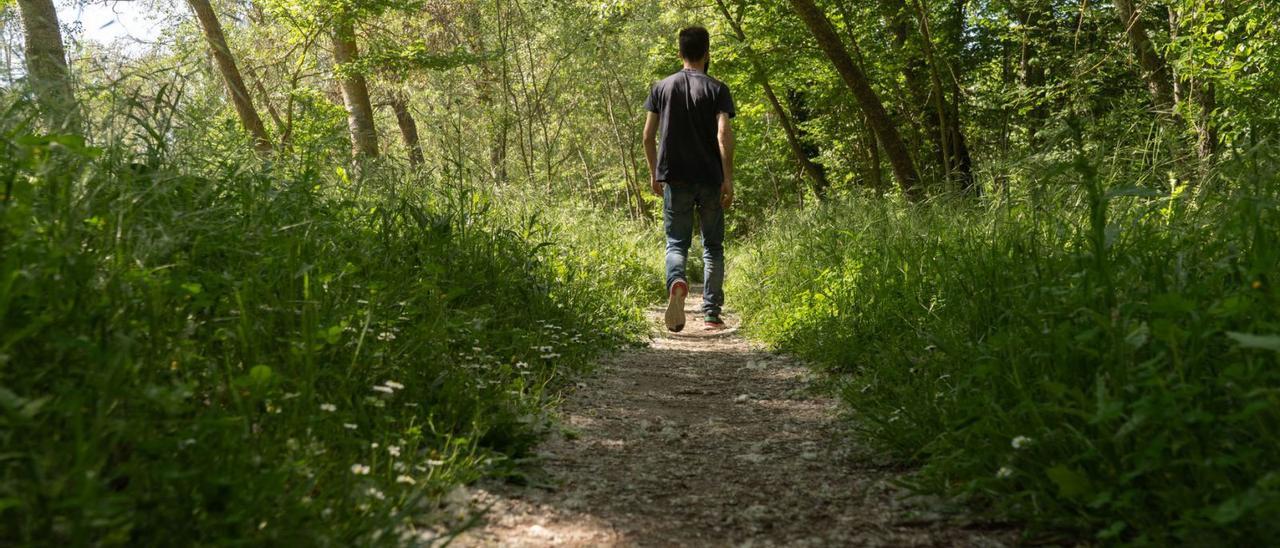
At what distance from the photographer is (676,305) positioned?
6836mm

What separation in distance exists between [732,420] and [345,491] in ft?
6.91

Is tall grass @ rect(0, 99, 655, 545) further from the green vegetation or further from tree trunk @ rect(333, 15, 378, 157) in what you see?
tree trunk @ rect(333, 15, 378, 157)

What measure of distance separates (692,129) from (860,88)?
437 cm

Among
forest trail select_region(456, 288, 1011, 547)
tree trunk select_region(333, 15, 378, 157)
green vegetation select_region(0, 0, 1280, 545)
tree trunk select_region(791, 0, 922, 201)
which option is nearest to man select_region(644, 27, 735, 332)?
green vegetation select_region(0, 0, 1280, 545)

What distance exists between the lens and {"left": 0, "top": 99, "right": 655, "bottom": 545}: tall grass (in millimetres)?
1724

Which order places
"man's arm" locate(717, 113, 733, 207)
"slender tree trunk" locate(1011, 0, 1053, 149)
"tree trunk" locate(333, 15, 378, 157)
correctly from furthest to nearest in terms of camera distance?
"tree trunk" locate(333, 15, 378, 157), "slender tree trunk" locate(1011, 0, 1053, 149), "man's arm" locate(717, 113, 733, 207)

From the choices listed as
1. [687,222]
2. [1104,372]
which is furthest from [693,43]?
[1104,372]

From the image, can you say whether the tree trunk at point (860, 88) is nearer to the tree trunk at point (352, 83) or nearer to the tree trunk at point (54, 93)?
the tree trunk at point (352, 83)

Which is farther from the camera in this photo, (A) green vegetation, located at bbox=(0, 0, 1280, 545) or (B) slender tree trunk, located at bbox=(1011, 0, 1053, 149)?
(B) slender tree trunk, located at bbox=(1011, 0, 1053, 149)

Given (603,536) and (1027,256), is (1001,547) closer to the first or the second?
(603,536)

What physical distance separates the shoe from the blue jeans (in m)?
0.05

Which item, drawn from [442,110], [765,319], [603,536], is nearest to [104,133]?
[603,536]

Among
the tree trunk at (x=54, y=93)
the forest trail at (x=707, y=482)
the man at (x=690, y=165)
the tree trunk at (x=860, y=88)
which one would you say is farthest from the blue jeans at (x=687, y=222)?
the tree trunk at (x=54, y=93)

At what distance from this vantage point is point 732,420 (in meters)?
3.83
